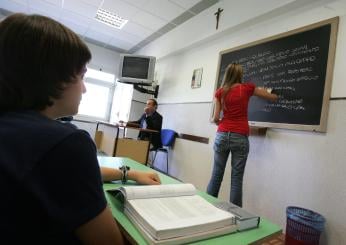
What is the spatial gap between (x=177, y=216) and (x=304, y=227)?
1.61 metres

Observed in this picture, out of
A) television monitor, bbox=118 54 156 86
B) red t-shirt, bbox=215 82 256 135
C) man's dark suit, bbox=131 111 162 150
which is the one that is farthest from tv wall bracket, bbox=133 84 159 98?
red t-shirt, bbox=215 82 256 135

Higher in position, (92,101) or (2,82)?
(92,101)

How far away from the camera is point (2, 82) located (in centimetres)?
49

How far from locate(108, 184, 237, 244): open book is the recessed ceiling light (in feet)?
13.6

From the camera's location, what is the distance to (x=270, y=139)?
244cm

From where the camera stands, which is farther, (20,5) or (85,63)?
(20,5)

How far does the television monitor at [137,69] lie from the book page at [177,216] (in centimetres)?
412

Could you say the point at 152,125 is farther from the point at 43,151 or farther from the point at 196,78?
the point at 43,151

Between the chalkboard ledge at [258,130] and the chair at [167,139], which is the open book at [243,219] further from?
the chair at [167,139]

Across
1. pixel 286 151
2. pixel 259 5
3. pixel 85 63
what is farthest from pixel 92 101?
pixel 85 63

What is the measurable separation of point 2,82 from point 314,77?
2.29m

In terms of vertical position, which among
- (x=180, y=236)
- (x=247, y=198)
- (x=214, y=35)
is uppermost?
(x=214, y=35)

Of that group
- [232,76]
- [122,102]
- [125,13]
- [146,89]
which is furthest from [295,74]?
[122,102]

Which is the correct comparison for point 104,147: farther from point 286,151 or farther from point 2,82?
point 2,82
